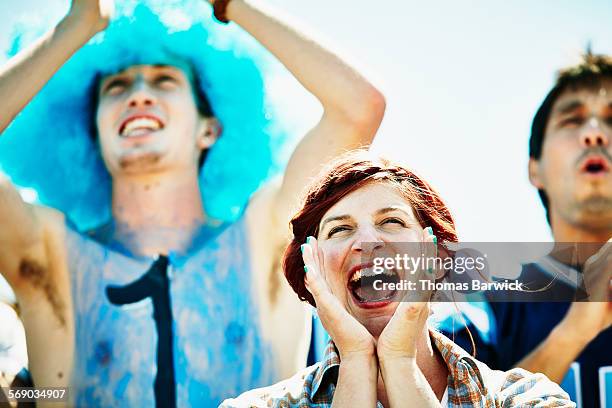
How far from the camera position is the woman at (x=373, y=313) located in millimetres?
1065

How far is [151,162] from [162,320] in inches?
17.9

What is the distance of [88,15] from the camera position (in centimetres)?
228

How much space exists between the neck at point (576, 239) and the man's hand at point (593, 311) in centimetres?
8

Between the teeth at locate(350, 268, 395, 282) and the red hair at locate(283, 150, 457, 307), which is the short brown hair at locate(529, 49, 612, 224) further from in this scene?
the teeth at locate(350, 268, 395, 282)

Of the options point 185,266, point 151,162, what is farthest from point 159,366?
point 151,162

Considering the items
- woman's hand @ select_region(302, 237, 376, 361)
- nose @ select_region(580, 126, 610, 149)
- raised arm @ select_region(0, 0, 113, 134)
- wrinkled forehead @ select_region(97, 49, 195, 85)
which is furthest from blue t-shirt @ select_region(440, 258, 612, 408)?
raised arm @ select_region(0, 0, 113, 134)

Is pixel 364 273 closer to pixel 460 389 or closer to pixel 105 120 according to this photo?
pixel 460 389

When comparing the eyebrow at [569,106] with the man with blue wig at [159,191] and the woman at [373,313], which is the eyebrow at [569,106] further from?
the woman at [373,313]

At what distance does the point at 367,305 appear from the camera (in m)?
1.18

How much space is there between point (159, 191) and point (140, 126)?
0.19m

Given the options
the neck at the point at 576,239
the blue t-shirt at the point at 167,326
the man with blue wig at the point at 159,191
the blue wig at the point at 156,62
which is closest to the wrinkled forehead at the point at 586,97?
the neck at the point at 576,239

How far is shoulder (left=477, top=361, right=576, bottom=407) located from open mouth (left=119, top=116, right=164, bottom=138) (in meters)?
1.40

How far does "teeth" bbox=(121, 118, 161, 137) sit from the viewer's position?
2.29 metres

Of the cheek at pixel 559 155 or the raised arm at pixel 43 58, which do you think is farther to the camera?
the cheek at pixel 559 155
